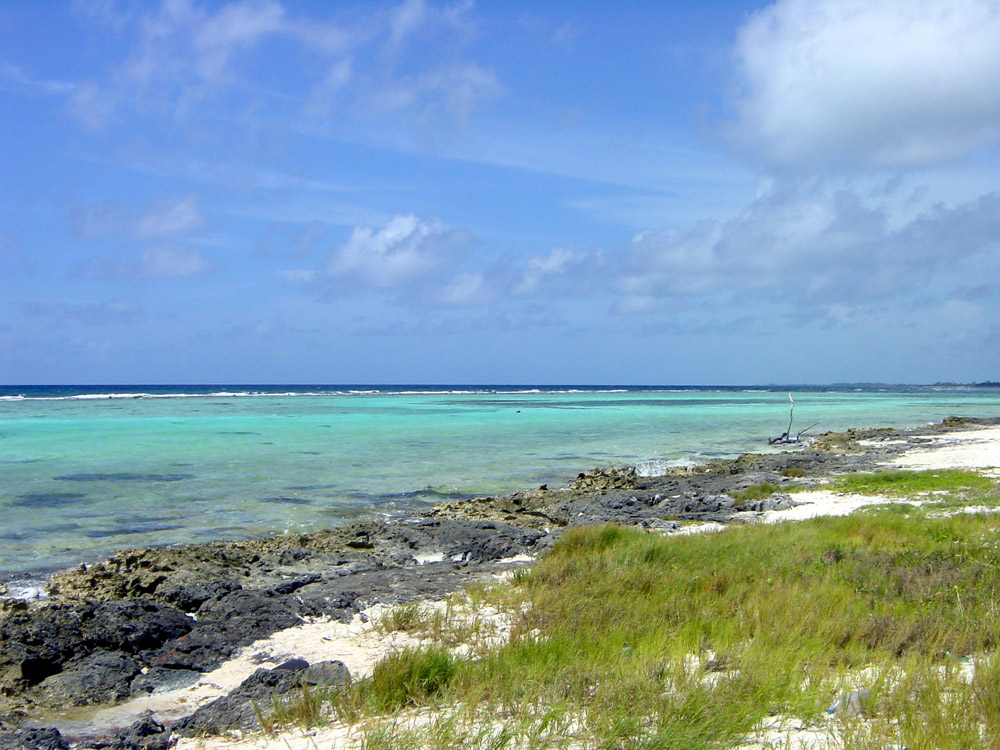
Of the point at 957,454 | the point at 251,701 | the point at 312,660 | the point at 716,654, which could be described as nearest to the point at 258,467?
the point at 312,660

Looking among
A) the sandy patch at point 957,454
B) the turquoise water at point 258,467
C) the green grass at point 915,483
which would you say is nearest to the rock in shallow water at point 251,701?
the turquoise water at point 258,467

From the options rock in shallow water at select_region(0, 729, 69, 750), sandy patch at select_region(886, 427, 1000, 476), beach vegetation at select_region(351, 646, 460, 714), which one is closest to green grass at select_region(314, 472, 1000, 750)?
beach vegetation at select_region(351, 646, 460, 714)

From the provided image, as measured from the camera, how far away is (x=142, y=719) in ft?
19.9

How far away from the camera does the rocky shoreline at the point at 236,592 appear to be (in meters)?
6.46

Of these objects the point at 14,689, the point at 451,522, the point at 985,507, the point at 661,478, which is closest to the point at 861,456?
the point at 661,478

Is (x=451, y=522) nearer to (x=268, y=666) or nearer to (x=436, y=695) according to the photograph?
(x=268, y=666)

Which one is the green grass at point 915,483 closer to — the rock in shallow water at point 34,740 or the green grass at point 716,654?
the green grass at point 716,654

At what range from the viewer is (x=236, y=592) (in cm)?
947

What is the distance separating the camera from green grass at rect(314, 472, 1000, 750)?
4715 mm

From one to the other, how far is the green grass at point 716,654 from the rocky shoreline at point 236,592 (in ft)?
4.99

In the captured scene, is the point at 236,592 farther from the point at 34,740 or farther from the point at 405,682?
the point at 405,682

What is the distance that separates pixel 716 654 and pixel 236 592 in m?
6.04

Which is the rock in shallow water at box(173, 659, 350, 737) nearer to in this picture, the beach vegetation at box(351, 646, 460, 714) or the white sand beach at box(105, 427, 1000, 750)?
the white sand beach at box(105, 427, 1000, 750)

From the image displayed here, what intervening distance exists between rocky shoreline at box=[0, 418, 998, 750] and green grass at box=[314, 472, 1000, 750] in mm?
1522
